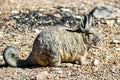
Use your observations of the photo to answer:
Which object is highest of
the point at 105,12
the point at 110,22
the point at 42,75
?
the point at 105,12

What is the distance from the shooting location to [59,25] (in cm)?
1169

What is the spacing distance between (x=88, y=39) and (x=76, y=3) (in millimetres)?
4620

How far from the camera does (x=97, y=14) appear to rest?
12.5 m

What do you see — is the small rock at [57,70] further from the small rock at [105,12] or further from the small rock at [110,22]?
the small rock at [105,12]

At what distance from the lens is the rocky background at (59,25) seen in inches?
345

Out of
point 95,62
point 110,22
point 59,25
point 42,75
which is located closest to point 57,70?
point 42,75

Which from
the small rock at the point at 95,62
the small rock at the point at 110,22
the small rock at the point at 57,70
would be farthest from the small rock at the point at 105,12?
the small rock at the point at 57,70

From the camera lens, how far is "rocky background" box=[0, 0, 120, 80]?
8773 mm

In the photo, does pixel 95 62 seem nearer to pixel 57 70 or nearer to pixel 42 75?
pixel 57 70

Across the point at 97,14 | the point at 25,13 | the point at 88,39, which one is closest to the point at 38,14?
the point at 25,13

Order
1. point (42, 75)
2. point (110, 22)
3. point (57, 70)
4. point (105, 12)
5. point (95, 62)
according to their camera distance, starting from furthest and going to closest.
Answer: point (105, 12)
point (110, 22)
point (95, 62)
point (57, 70)
point (42, 75)

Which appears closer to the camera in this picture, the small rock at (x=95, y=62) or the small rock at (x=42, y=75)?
the small rock at (x=42, y=75)

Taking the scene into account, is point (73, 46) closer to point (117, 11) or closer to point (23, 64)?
point (23, 64)

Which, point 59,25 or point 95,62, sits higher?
point 59,25
